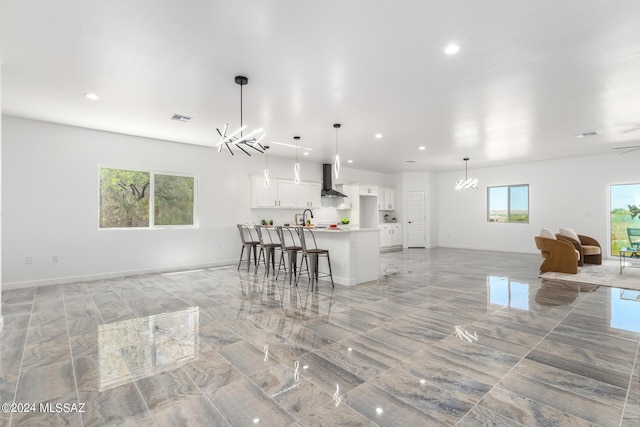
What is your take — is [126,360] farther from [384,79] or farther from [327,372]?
[384,79]

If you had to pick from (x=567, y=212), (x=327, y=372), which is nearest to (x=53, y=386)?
(x=327, y=372)

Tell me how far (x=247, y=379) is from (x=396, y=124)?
4701mm

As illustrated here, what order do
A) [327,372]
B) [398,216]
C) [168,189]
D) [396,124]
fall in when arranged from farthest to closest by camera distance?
[398,216] → [168,189] → [396,124] → [327,372]

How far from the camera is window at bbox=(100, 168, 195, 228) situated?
6.18m

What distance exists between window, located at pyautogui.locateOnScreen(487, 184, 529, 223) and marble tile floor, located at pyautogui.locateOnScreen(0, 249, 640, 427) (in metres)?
5.66

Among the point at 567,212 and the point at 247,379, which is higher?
the point at 567,212

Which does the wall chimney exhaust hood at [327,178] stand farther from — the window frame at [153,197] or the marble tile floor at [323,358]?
the marble tile floor at [323,358]

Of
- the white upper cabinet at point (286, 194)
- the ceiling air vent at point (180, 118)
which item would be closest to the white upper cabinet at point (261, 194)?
the white upper cabinet at point (286, 194)

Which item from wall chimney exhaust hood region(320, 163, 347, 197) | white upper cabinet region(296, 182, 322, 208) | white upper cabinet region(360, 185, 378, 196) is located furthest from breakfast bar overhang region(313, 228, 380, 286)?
white upper cabinet region(360, 185, 378, 196)

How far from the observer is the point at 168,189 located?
685 centimetres

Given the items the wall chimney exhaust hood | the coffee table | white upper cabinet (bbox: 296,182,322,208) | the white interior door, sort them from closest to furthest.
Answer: the coffee table, white upper cabinet (bbox: 296,182,322,208), the wall chimney exhaust hood, the white interior door

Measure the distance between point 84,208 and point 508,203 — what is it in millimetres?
11218

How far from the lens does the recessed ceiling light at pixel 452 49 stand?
2981 millimetres

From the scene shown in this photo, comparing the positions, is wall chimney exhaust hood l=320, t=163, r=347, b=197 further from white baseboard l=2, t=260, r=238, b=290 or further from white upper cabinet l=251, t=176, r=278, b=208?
white baseboard l=2, t=260, r=238, b=290
